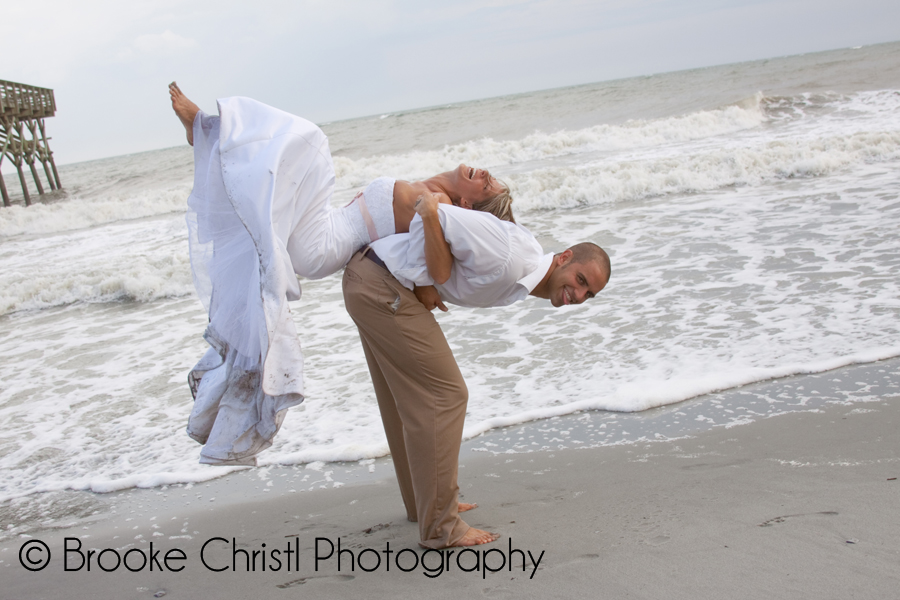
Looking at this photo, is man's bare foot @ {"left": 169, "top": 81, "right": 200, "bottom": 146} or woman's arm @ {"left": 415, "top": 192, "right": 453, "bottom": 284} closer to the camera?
woman's arm @ {"left": 415, "top": 192, "right": 453, "bottom": 284}

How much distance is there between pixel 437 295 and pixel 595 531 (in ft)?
3.64

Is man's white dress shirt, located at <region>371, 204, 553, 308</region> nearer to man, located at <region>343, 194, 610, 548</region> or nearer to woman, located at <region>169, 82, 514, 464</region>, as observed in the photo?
man, located at <region>343, 194, 610, 548</region>

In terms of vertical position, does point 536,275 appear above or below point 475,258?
below

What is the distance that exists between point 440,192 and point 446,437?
0.93 meters

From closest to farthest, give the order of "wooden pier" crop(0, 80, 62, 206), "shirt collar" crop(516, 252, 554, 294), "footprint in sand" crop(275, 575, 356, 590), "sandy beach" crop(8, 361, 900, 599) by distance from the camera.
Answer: "sandy beach" crop(8, 361, 900, 599) < "shirt collar" crop(516, 252, 554, 294) < "footprint in sand" crop(275, 575, 356, 590) < "wooden pier" crop(0, 80, 62, 206)

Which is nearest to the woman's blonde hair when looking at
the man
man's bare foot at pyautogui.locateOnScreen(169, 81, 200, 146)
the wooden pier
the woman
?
the woman

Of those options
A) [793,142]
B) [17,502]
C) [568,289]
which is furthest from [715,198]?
[17,502]

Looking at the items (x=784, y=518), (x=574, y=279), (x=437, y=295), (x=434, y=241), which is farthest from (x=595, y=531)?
(x=434, y=241)

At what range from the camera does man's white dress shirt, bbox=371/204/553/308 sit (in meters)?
2.31

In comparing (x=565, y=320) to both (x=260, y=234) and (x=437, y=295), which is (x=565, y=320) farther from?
(x=260, y=234)

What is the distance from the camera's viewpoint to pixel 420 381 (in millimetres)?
2588

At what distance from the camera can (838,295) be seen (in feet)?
17.9

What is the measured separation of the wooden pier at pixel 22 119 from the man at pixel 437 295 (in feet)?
77.9

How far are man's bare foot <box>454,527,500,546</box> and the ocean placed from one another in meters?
1.38
